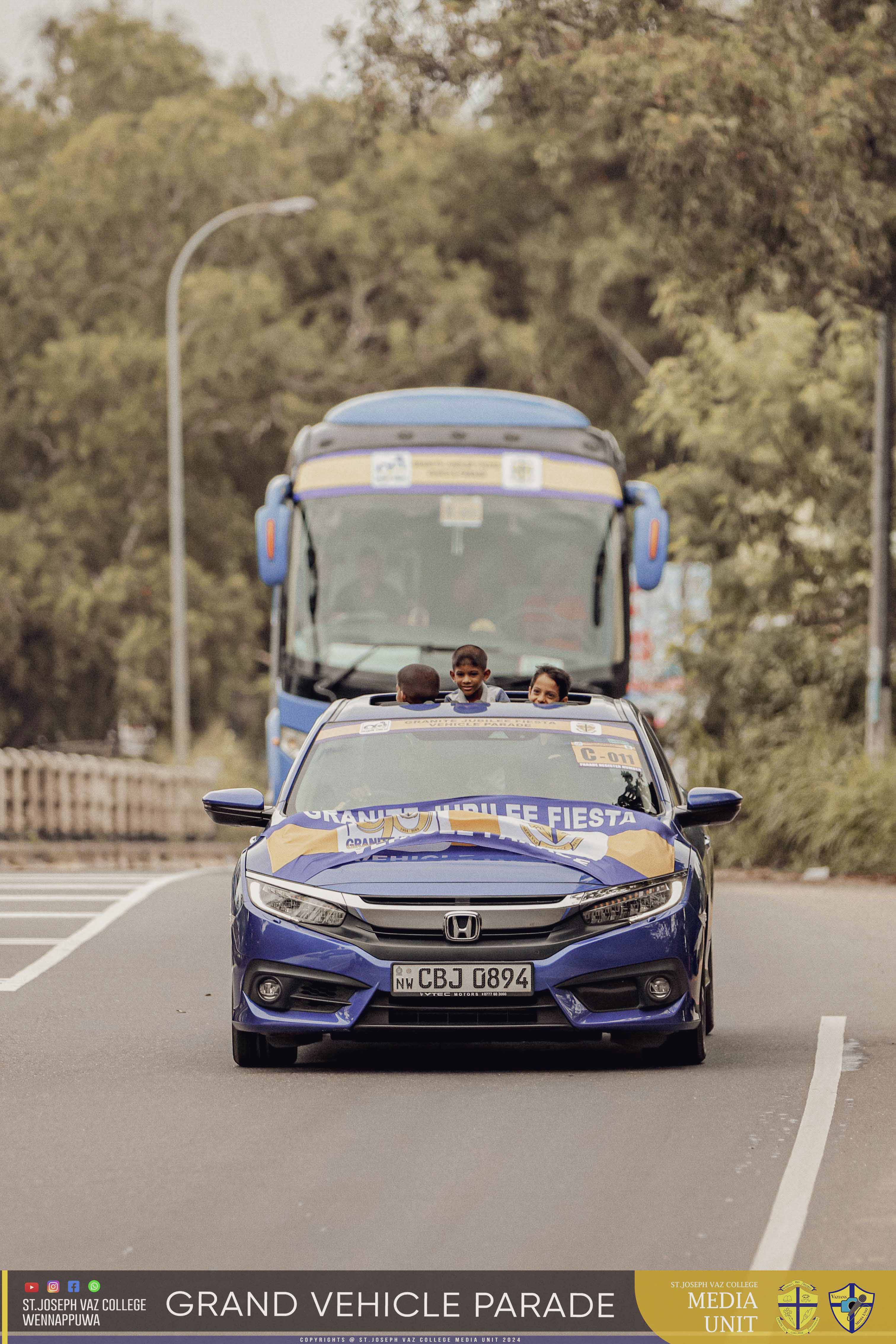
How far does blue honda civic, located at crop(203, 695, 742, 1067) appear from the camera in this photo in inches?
364

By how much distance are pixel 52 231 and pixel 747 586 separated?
20.8m

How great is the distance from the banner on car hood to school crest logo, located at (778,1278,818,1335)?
3.43 meters

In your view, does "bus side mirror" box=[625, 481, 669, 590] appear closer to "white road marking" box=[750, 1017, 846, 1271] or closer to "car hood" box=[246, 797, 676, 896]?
"white road marking" box=[750, 1017, 846, 1271]

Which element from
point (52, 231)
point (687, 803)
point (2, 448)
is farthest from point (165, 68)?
point (687, 803)

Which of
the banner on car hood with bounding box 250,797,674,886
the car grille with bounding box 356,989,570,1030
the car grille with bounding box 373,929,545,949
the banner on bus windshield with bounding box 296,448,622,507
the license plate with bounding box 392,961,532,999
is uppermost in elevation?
the banner on bus windshield with bounding box 296,448,622,507

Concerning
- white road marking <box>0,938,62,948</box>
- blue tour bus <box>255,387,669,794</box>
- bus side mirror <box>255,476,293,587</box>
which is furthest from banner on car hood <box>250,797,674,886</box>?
bus side mirror <box>255,476,293,587</box>

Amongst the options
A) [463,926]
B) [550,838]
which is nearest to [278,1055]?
[463,926]

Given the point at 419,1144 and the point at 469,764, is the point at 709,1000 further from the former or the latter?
the point at 419,1144

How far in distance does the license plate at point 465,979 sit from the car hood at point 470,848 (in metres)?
0.27

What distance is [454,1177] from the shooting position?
7.51 m

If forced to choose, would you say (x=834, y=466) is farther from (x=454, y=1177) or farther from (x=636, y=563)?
(x=454, y=1177)

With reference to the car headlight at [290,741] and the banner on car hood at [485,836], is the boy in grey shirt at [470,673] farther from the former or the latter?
the car headlight at [290,741]

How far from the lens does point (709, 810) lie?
1025 cm

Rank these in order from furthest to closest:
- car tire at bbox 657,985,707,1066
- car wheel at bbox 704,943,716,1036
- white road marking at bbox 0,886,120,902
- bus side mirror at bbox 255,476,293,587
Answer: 1. bus side mirror at bbox 255,476,293,587
2. white road marking at bbox 0,886,120,902
3. car wheel at bbox 704,943,716,1036
4. car tire at bbox 657,985,707,1066
